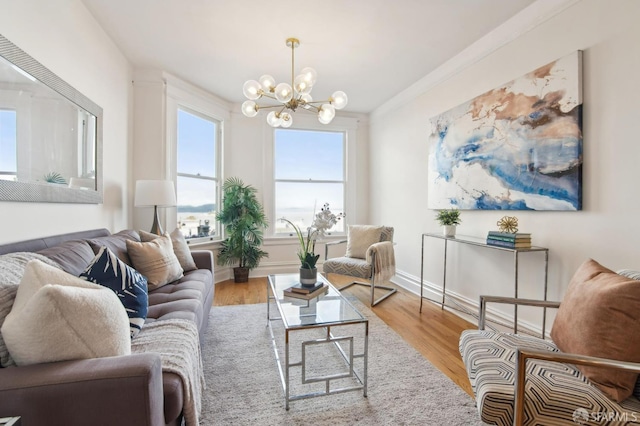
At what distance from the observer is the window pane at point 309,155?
4.98m

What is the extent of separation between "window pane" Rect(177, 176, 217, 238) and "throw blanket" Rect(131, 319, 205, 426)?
2.70m

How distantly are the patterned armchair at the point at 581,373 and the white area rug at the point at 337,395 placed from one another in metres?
0.52

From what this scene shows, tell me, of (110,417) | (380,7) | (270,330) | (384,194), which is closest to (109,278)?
(110,417)

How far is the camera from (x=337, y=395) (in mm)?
1845

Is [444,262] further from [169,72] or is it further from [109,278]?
[169,72]

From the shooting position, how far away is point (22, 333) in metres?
0.98

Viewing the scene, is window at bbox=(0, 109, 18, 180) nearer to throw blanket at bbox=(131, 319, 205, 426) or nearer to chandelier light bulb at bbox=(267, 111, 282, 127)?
throw blanket at bbox=(131, 319, 205, 426)

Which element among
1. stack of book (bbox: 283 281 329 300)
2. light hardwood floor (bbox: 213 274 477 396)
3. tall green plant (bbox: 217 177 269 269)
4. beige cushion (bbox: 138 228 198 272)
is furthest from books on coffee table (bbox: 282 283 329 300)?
tall green plant (bbox: 217 177 269 269)

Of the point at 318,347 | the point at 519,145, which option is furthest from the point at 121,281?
the point at 519,145

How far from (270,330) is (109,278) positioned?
4.99ft

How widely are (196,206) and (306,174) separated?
1784 mm

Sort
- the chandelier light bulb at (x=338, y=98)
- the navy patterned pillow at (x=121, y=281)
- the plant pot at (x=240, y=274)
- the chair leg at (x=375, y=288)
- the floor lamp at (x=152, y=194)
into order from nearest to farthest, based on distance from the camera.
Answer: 1. the navy patterned pillow at (x=121, y=281)
2. the chandelier light bulb at (x=338, y=98)
3. the floor lamp at (x=152, y=194)
4. the chair leg at (x=375, y=288)
5. the plant pot at (x=240, y=274)

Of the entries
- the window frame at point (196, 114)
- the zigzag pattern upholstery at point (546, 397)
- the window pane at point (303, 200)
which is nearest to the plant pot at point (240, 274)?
the window frame at point (196, 114)

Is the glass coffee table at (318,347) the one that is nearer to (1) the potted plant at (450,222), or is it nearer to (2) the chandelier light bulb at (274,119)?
(1) the potted plant at (450,222)
